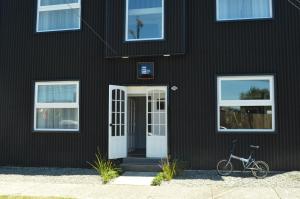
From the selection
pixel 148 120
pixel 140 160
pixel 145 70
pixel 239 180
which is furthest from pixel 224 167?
pixel 145 70

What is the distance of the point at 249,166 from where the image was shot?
11234 millimetres

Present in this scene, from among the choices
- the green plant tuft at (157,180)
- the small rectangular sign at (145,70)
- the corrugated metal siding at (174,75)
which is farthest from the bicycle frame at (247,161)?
the small rectangular sign at (145,70)

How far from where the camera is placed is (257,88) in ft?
39.2

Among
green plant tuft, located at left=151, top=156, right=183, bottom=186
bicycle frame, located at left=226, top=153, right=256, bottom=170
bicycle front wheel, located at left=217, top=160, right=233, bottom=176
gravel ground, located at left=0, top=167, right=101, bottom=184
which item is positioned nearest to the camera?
green plant tuft, located at left=151, top=156, right=183, bottom=186

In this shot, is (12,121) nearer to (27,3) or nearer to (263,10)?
(27,3)

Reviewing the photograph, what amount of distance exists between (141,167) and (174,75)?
314 cm

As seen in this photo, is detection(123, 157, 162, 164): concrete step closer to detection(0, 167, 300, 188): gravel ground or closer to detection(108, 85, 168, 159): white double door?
detection(108, 85, 168, 159): white double door

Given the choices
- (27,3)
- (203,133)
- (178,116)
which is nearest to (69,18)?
(27,3)

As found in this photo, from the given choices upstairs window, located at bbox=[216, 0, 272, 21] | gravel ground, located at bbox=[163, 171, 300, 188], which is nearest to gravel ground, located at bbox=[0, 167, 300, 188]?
gravel ground, located at bbox=[163, 171, 300, 188]

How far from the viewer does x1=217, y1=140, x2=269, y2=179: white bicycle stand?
11.0 m

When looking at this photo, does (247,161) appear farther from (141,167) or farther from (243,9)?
(243,9)

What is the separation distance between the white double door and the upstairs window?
3113 millimetres

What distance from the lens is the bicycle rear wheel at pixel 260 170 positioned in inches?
431

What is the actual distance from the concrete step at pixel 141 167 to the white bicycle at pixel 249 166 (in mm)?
1942
